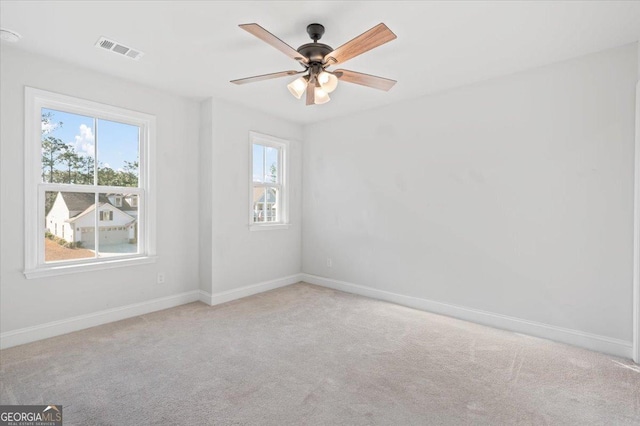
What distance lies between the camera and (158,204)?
3.75 m

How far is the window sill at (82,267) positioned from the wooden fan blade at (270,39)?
283 centimetres

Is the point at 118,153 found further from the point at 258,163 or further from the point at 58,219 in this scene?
the point at 258,163

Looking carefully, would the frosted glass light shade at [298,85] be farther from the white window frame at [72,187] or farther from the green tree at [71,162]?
the green tree at [71,162]

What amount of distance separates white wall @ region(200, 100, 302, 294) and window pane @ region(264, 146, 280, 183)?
0.89 ft

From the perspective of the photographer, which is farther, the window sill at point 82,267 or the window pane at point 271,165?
the window pane at point 271,165

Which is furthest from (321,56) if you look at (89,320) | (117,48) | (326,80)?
(89,320)

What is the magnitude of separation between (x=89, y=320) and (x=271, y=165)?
2.99 meters

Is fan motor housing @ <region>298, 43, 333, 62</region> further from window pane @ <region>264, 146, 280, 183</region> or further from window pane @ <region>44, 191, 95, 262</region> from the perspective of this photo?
window pane @ <region>44, 191, 95, 262</region>

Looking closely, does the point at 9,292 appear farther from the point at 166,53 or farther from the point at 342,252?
the point at 342,252

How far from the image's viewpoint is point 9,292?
2732 millimetres

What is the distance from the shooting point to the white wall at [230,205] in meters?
3.98

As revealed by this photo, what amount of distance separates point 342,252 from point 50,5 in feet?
13.0

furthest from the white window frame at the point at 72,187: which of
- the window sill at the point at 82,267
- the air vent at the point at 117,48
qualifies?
the air vent at the point at 117,48

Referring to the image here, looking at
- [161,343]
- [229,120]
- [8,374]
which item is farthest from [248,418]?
[229,120]
